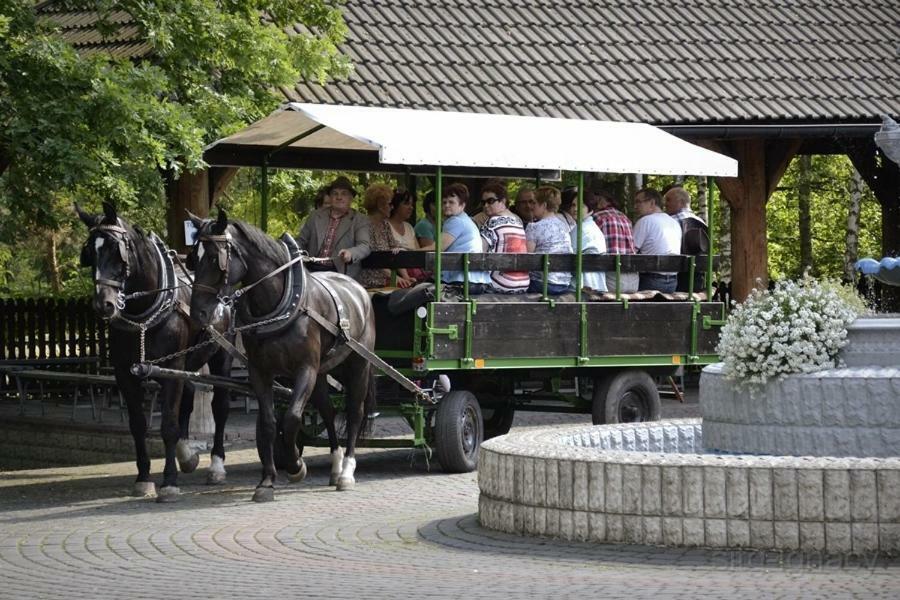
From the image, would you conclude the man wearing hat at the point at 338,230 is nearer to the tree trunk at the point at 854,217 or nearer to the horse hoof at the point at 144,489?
the horse hoof at the point at 144,489

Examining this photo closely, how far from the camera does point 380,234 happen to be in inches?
579

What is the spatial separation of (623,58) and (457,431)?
33.8 ft

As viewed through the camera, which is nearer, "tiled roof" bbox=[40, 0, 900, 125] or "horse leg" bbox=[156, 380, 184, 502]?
"horse leg" bbox=[156, 380, 184, 502]

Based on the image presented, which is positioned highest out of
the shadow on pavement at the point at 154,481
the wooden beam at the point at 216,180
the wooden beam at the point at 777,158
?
the wooden beam at the point at 777,158

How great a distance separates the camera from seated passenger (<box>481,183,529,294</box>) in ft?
47.9

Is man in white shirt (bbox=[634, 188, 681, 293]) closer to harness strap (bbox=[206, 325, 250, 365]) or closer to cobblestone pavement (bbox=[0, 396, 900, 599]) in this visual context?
cobblestone pavement (bbox=[0, 396, 900, 599])

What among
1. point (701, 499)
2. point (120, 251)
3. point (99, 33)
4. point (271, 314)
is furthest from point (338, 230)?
→ point (701, 499)

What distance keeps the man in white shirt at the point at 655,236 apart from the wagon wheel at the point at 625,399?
2.95 feet

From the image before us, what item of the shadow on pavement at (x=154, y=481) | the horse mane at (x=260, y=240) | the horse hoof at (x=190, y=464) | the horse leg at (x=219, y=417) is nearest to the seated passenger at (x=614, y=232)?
the shadow on pavement at (x=154, y=481)

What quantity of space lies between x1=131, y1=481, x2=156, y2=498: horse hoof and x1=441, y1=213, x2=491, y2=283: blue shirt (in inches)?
116

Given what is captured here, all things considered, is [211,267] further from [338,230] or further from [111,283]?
[338,230]

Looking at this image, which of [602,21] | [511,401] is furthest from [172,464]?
[602,21]

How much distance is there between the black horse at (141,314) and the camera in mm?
12672

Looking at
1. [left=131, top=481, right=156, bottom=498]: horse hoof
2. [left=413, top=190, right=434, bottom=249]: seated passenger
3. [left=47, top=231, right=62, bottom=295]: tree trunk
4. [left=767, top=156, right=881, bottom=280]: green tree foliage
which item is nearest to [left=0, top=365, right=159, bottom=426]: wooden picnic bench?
[left=413, top=190, right=434, bottom=249]: seated passenger
